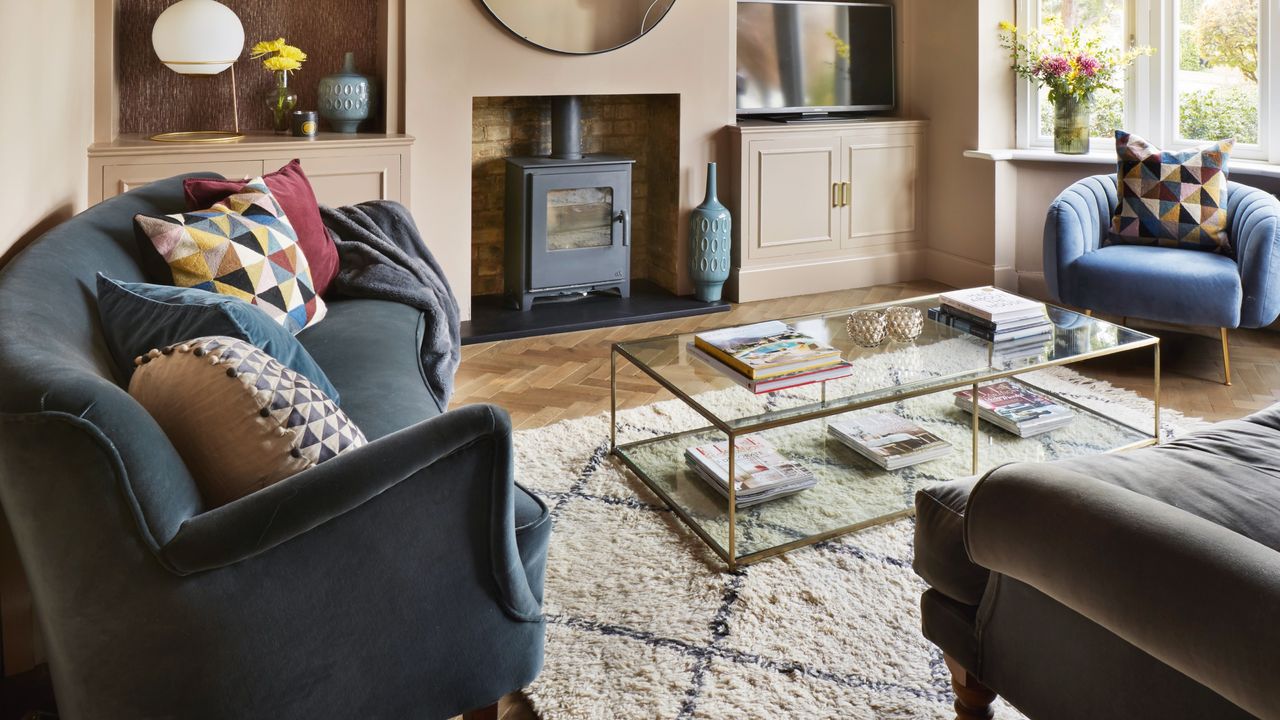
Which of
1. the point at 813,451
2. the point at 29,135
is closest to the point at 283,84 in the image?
the point at 29,135

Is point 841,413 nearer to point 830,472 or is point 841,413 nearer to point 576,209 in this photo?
point 830,472

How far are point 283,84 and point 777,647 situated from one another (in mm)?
3278

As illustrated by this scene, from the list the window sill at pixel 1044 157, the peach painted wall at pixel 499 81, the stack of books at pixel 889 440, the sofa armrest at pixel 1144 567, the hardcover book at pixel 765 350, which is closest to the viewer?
the sofa armrest at pixel 1144 567

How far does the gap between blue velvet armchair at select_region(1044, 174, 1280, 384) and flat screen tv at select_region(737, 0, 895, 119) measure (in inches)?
64.7

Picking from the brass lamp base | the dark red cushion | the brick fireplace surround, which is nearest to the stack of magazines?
the dark red cushion

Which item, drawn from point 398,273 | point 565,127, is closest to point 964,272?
point 565,127

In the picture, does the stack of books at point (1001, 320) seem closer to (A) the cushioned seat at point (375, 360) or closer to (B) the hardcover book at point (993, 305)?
(B) the hardcover book at point (993, 305)

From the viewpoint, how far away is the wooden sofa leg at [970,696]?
5.45 ft

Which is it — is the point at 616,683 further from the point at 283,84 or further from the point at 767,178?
the point at 767,178

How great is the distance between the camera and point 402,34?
438 cm

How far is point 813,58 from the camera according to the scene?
5527 mm

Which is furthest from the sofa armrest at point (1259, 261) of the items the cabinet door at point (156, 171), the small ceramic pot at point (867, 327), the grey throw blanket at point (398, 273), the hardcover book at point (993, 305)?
the cabinet door at point (156, 171)

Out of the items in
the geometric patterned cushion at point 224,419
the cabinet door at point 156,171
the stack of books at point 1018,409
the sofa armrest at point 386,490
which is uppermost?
the cabinet door at point 156,171

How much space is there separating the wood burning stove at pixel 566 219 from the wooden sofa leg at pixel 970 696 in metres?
3.44
